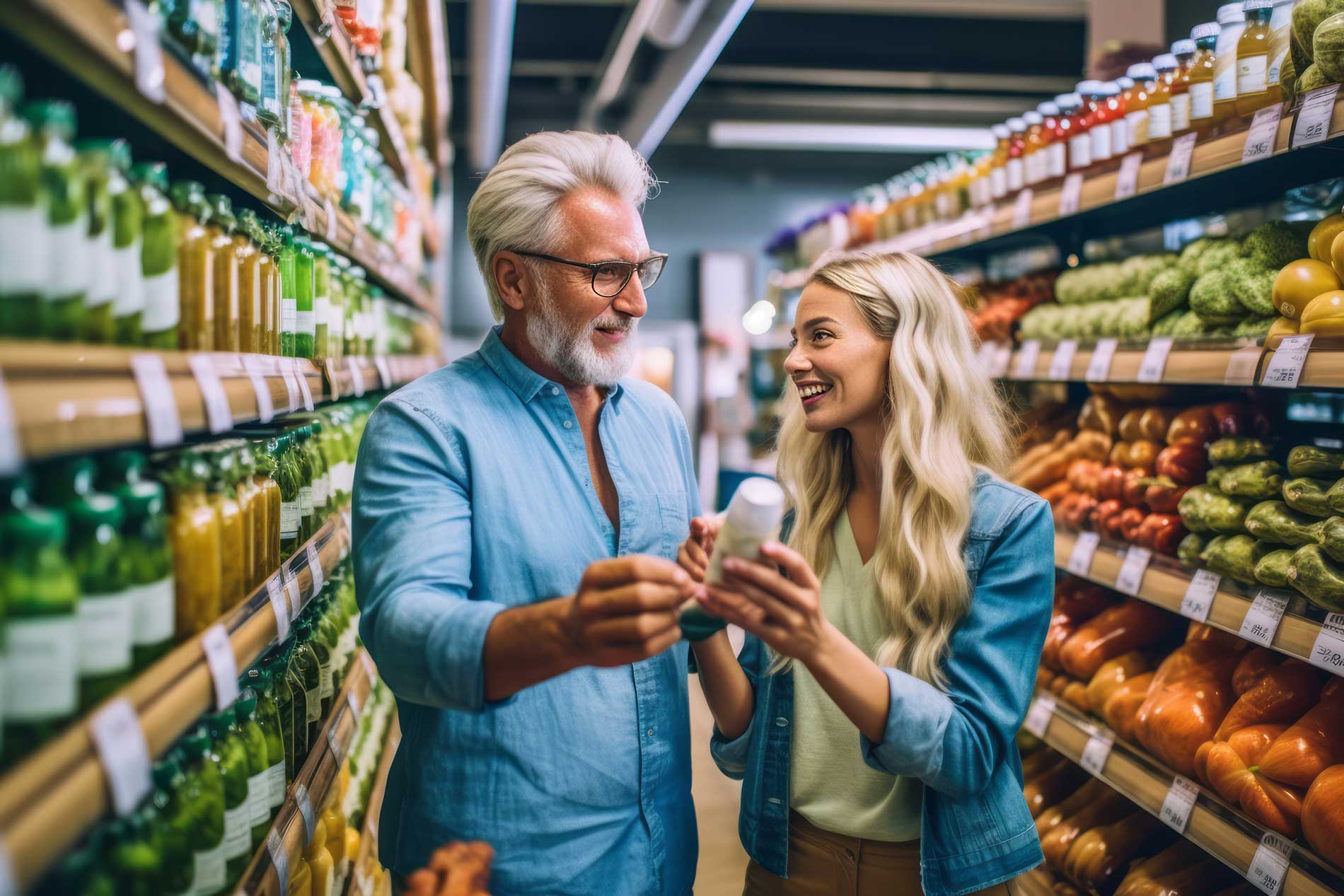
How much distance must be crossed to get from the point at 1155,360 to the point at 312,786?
6.90 ft

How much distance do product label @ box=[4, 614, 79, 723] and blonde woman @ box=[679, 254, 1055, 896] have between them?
763mm

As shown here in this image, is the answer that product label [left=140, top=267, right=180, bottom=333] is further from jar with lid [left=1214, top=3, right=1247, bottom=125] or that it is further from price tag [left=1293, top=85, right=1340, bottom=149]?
jar with lid [left=1214, top=3, right=1247, bottom=125]

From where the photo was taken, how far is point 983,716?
1454 millimetres

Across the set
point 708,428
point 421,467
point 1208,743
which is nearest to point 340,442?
point 421,467

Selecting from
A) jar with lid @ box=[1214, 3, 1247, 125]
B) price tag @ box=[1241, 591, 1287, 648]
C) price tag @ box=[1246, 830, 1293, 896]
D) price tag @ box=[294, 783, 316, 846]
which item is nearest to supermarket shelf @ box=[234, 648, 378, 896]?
price tag @ box=[294, 783, 316, 846]

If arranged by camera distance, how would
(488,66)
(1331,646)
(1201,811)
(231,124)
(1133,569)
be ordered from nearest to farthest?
(231,124), (1331,646), (1201,811), (1133,569), (488,66)

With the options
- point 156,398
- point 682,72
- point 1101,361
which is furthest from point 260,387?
point 682,72

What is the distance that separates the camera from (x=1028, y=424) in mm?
3234

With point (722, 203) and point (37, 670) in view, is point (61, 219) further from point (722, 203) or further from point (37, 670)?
point (722, 203)

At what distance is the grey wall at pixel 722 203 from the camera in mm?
9156

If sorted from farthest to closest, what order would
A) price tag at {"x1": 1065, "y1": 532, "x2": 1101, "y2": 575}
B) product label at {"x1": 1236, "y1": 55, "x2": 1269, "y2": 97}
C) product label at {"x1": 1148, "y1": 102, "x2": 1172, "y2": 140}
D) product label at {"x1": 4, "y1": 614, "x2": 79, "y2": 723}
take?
price tag at {"x1": 1065, "y1": 532, "x2": 1101, "y2": 575}, product label at {"x1": 1148, "y1": 102, "x2": 1172, "y2": 140}, product label at {"x1": 1236, "y1": 55, "x2": 1269, "y2": 97}, product label at {"x1": 4, "y1": 614, "x2": 79, "y2": 723}

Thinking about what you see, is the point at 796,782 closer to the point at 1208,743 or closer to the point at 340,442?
the point at 1208,743

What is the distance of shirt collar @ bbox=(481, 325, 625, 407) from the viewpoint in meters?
1.62

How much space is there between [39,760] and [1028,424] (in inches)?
120
